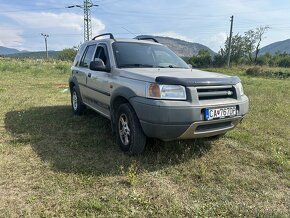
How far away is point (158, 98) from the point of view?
3.79m

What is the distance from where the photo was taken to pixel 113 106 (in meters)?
4.69

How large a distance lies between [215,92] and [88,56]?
314 cm

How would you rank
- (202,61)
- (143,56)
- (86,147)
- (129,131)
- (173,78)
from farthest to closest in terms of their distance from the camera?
1. (202,61)
2. (143,56)
3. (86,147)
4. (129,131)
5. (173,78)

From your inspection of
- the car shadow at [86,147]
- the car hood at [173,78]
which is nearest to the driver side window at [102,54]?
the car hood at [173,78]

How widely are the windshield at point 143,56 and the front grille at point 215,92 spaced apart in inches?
50.1

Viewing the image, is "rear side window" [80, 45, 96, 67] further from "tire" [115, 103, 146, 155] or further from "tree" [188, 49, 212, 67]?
"tree" [188, 49, 212, 67]

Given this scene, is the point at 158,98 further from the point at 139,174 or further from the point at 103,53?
the point at 103,53

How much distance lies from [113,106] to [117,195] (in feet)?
5.62

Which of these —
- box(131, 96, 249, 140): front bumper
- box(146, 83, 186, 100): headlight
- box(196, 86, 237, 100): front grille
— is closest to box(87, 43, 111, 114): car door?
box(131, 96, 249, 140): front bumper

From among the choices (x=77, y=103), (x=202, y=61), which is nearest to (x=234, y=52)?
(x=202, y=61)

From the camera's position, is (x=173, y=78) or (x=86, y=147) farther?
(x=86, y=147)

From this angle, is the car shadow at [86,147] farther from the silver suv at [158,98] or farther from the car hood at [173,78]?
the car hood at [173,78]

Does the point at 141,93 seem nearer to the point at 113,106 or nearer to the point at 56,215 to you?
the point at 113,106

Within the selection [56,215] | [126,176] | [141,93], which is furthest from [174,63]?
[56,215]
